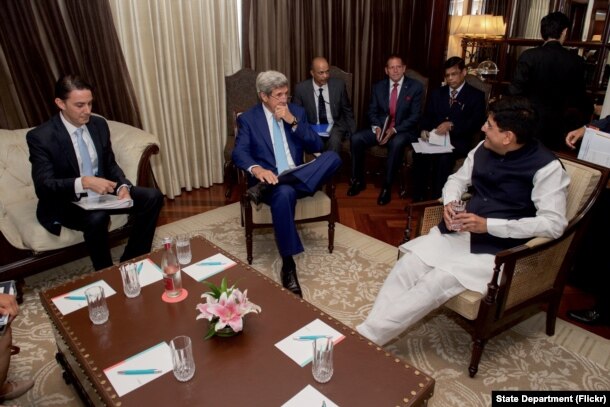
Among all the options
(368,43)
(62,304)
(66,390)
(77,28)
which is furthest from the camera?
(368,43)

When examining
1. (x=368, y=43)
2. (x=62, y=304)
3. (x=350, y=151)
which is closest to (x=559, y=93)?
(x=350, y=151)

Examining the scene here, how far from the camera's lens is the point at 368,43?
507cm

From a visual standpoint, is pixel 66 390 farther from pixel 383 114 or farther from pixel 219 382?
pixel 383 114

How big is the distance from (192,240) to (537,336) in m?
1.99

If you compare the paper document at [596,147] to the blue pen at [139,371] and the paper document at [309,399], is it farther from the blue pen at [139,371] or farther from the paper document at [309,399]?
the blue pen at [139,371]

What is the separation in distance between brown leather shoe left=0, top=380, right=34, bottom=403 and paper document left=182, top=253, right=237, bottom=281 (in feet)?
2.78

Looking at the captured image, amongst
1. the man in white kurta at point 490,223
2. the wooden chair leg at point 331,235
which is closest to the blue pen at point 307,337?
the man in white kurta at point 490,223

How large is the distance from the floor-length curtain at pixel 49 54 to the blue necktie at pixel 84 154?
74 centimetres

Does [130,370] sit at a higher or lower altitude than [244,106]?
lower

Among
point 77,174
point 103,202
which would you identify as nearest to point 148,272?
point 103,202

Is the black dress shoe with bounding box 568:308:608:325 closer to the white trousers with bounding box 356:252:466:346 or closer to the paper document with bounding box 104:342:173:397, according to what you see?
the white trousers with bounding box 356:252:466:346

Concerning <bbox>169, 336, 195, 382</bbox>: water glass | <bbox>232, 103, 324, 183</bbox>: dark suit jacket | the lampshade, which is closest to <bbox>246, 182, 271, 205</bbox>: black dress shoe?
<bbox>232, 103, 324, 183</bbox>: dark suit jacket

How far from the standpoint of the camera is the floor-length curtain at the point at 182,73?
3.74m

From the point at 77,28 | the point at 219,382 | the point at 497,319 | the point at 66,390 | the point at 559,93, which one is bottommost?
the point at 66,390
